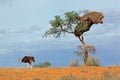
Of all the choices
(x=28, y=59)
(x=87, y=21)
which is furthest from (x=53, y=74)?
(x=87, y=21)

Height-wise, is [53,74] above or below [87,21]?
below

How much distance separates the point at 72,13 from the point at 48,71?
12994 millimetres

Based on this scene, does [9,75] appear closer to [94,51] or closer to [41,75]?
[41,75]

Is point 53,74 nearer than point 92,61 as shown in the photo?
Yes

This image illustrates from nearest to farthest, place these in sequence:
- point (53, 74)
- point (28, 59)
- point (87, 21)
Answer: point (53, 74)
point (28, 59)
point (87, 21)

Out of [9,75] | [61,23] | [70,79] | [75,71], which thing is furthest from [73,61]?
[70,79]

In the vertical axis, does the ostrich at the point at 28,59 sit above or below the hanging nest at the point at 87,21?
below

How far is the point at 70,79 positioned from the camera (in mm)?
26781

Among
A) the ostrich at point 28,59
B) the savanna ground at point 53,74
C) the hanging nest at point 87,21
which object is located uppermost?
the hanging nest at point 87,21

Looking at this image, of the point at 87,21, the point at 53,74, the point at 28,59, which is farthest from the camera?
the point at 87,21

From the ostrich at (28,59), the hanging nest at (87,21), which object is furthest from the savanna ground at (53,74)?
the hanging nest at (87,21)

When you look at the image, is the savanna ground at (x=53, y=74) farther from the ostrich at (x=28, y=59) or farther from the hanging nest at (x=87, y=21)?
the hanging nest at (x=87, y=21)

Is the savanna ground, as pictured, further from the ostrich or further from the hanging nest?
the hanging nest

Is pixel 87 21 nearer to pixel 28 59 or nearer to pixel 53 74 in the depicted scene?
pixel 28 59
